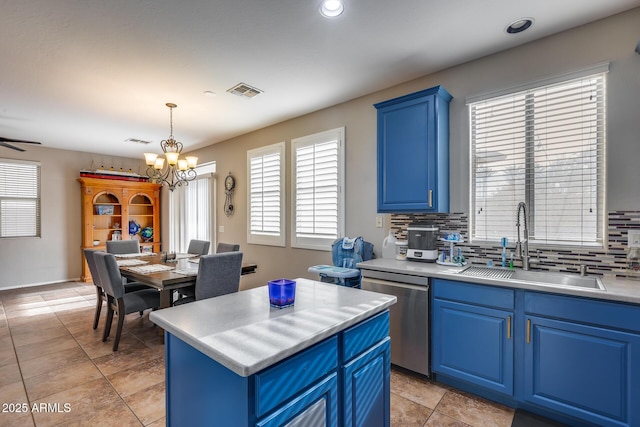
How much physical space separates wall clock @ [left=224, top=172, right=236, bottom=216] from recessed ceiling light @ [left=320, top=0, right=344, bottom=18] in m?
3.53

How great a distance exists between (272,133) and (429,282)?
3175mm

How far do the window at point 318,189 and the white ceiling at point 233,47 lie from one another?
1.56 feet

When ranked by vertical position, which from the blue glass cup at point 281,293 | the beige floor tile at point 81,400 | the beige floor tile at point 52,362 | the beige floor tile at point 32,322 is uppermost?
the blue glass cup at point 281,293

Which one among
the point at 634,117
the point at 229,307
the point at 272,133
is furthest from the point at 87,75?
the point at 634,117

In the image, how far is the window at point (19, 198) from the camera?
18.0 feet

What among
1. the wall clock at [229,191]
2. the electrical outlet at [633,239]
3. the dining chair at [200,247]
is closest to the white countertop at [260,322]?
the electrical outlet at [633,239]

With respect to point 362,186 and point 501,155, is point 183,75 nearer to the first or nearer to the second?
point 362,186

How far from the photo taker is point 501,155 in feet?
8.62

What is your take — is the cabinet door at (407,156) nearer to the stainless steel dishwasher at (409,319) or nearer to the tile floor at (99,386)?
the stainless steel dishwasher at (409,319)

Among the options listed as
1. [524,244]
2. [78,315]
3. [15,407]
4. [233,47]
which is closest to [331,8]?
[233,47]

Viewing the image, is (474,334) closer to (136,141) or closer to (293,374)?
(293,374)

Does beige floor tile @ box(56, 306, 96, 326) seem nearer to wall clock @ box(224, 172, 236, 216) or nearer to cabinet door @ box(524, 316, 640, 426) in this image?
wall clock @ box(224, 172, 236, 216)

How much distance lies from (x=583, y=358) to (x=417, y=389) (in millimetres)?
1096

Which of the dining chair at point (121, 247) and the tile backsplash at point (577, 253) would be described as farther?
the dining chair at point (121, 247)
